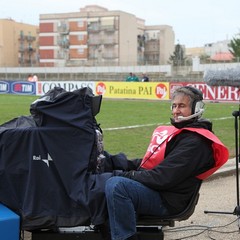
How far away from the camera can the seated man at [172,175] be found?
3459 millimetres

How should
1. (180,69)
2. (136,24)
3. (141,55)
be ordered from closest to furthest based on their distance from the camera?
(180,69)
(136,24)
(141,55)

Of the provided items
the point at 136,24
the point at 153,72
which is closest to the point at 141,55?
the point at 136,24

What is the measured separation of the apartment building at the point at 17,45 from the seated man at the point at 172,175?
330ft

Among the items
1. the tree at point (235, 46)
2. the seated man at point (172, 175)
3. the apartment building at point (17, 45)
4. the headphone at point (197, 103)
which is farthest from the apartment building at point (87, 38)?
the seated man at point (172, 175)

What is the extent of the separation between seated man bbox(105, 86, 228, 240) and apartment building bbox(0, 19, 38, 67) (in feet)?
330

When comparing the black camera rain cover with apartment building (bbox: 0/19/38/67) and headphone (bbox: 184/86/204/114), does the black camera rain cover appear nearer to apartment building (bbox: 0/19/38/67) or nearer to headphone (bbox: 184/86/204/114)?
headphone (bbox: 184/86/204/114)

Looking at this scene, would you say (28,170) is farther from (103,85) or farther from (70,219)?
(103,85)

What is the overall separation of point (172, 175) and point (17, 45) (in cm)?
10783

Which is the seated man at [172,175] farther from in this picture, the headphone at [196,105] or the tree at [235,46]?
the tree at [235,46]

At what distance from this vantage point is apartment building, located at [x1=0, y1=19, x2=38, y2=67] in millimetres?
103875

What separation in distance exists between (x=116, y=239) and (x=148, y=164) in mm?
773

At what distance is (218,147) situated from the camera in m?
3.62

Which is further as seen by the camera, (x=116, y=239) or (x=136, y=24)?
(x=136, y=24)

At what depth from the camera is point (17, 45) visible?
107125mm
